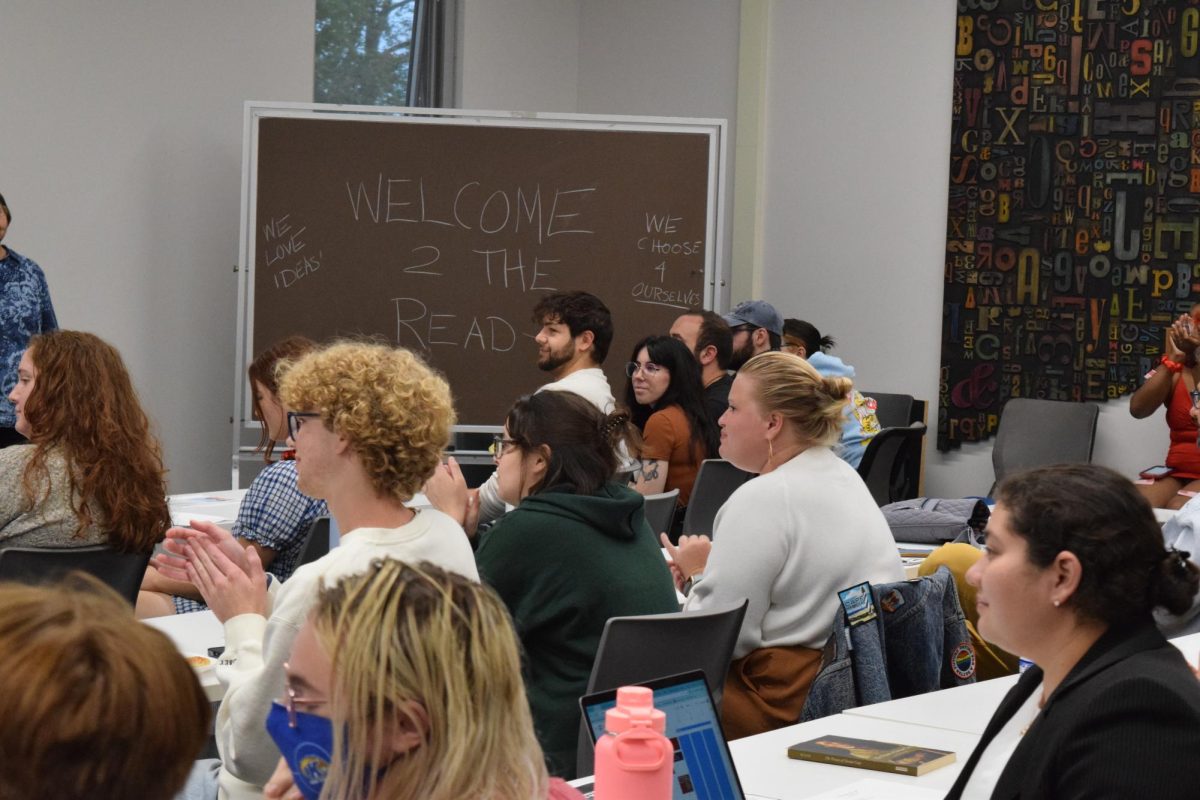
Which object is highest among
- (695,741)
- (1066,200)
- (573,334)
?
(1066,200)

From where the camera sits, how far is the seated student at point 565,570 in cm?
276

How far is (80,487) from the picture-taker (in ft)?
11.1

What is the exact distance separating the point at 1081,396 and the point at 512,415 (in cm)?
569

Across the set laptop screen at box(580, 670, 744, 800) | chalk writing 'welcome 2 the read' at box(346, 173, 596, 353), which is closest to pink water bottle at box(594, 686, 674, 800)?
laptop screen at box(580, 670, 744, 800)

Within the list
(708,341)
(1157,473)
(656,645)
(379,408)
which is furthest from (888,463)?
(379,408)

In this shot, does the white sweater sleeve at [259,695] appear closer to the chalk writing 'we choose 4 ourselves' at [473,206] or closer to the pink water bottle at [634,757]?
the pink water bottle at [634,757]

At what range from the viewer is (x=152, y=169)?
690cm

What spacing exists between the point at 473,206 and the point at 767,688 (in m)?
4.65

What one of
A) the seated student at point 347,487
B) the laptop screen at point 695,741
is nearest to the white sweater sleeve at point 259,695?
the seated student at point 347,487

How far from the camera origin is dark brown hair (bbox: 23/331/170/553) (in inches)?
133

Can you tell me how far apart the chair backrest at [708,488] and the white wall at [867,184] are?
142 inches

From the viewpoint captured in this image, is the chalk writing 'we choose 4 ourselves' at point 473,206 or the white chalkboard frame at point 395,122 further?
the chalk writing 'we choose 4 ourselves' at point 473,206

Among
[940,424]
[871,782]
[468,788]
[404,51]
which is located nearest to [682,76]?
[404,51]

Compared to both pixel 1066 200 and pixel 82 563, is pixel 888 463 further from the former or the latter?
pixel 82 563
